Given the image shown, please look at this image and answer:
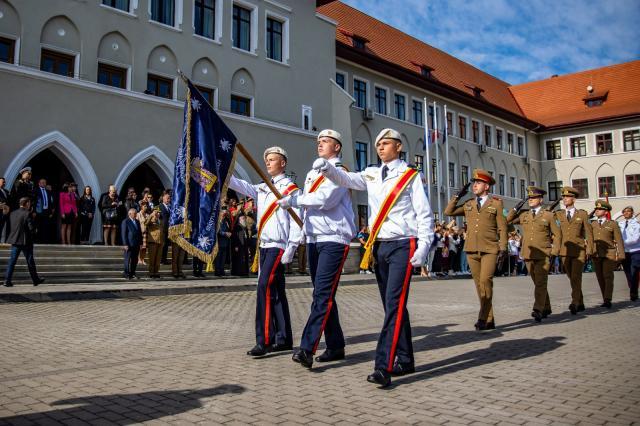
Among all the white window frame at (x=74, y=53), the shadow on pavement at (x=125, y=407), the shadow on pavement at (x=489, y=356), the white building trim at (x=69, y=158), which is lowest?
the shadow on pavement at (x=125, y=407)

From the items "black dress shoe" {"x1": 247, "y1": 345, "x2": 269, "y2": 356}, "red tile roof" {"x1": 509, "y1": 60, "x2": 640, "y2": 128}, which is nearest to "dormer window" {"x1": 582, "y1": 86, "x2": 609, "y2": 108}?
"red tile roof" {"x1": 509, "y1": 60, "x2": 640, "y2": 128}

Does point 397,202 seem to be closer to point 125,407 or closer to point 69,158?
point 125,407

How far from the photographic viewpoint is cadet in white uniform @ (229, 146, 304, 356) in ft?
19.9

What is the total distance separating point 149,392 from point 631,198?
2188 inches

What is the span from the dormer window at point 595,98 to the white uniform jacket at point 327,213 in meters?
58.0

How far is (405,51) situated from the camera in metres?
44.5

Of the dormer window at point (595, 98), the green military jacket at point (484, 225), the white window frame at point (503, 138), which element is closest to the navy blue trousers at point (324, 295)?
the green military jacket at point (484, 225)

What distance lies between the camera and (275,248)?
6.21 meters

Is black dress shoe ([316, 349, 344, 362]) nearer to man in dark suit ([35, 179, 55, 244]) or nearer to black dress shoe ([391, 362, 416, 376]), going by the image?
black dress shoe ([391, 362, 416, 376])

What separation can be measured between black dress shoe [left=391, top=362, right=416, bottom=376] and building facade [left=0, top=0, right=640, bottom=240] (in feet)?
57.1

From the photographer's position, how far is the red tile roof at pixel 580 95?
178 feet

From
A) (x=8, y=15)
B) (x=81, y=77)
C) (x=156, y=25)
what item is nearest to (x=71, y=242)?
(x=81, y=77)

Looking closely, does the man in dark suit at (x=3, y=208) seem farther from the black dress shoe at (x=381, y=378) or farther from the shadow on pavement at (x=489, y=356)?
the black dress shoe at (x=381, y=378)

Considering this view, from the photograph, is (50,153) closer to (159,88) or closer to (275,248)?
(159,88)
